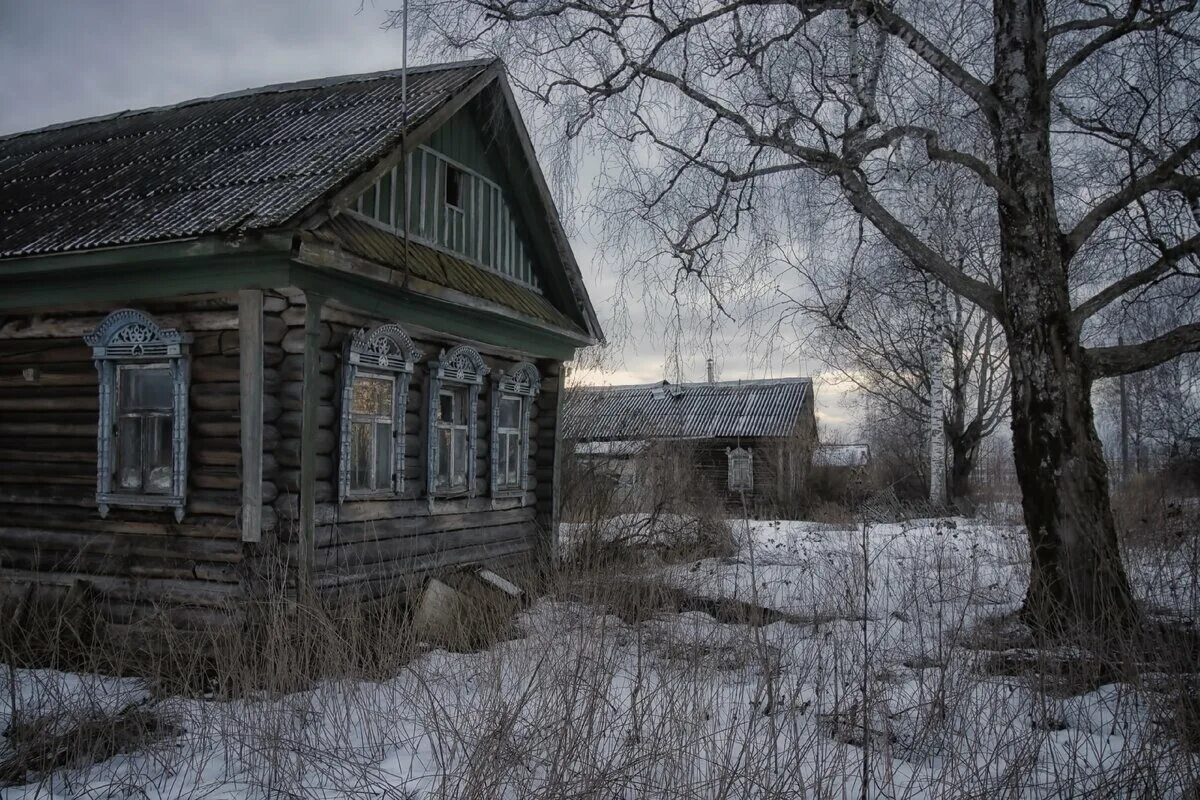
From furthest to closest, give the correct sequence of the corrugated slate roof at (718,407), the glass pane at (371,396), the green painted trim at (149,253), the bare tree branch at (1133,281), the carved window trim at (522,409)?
1. the corrugated slate roof at (718,407)
2. the carved window trim at (522,409)
3. the glass pane at (371,396)
4. the bare tree branch at (1133,281)
5. the green painted trim at (149,253)

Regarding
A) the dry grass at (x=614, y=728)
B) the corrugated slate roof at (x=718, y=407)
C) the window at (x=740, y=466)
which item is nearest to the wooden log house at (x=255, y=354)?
the dry grass at (x=614, y=728)

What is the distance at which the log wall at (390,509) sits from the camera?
607 cm

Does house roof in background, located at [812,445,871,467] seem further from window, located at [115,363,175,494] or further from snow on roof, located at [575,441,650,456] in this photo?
window, located at [115,363,175,494]

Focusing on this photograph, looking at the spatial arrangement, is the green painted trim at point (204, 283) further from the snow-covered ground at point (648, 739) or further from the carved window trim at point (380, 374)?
the snow-covered ground at point (648, 739)

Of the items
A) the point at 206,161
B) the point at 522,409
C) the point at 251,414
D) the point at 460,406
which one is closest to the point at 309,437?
the point at 251,414

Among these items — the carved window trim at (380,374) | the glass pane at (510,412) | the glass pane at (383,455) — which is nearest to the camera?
the carved window trim at (380,374)

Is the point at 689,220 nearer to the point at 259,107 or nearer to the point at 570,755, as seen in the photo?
the point at 259,107

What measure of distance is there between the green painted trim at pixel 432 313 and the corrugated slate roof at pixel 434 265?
0.71 ft

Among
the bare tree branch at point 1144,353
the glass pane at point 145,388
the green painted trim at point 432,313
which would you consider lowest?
the glass pane at point 145,388

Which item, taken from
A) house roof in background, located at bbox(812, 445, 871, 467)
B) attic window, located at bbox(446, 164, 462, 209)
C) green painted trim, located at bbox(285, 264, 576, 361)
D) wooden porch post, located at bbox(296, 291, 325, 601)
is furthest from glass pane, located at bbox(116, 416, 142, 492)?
house roof in background, located at bbox(812, 445, 871, 467)

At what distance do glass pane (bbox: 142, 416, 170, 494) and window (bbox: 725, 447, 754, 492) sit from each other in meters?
19.6

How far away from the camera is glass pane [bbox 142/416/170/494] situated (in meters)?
6.38

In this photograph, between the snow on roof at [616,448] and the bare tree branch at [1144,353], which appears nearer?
the bare tree branch at [1144,353]

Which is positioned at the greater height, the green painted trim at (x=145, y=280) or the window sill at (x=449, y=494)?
the green painted trim at (x=145, y=280)
